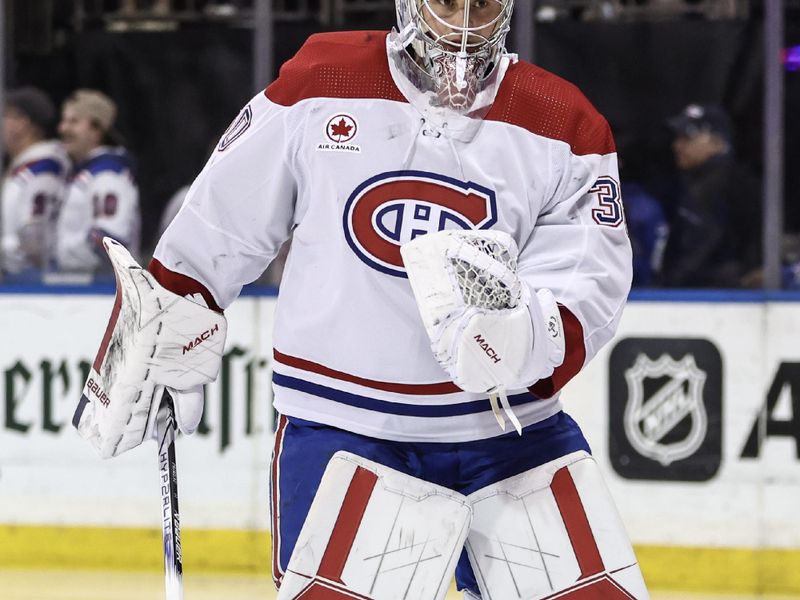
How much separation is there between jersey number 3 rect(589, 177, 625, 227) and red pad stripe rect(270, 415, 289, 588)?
Answer: 1.68 feet

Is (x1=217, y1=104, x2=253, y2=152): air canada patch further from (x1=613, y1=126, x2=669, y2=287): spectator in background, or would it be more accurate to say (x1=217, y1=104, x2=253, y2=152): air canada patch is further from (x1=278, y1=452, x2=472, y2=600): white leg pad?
(x1=613, y1=126, x2=669, y2=287): spectator in background

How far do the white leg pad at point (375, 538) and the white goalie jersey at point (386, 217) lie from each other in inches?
3.2

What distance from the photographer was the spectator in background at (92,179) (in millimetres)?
4309

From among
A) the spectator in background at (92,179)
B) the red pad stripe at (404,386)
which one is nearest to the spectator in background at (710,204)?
the spectator in background at (92,179)

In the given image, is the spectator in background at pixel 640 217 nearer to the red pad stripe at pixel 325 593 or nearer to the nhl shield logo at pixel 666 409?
the nhl shield logo at pixel 666 409

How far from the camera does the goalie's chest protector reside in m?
1.91

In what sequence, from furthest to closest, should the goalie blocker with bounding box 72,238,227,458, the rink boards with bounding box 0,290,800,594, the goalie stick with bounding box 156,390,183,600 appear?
the rink boards with bounding box 0,290,800,594 → the goalie stick with bounding box 156,390,183,600 → the goalie blocker with bounding box 72,238,227,458

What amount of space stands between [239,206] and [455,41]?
14.3 inches

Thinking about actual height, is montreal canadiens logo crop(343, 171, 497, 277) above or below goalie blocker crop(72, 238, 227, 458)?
above

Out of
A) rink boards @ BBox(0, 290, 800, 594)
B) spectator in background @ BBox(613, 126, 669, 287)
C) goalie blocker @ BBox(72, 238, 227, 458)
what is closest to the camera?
goalie blocker @ BBox(72, 238, 227, 458)

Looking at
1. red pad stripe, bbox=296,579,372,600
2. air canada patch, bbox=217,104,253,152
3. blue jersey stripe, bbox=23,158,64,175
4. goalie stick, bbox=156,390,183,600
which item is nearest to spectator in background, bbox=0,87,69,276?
blue jersey stripe, bbox=23,158,64,175

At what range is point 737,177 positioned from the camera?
4102 millimetres

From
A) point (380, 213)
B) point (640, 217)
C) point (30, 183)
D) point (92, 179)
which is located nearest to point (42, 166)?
point (30, 183)

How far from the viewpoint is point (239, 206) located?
1.99m
